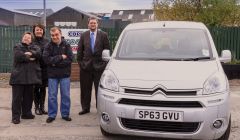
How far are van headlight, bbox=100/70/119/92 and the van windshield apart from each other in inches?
27.0

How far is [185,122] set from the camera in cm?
546

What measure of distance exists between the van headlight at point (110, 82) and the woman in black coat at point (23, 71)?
1864mm

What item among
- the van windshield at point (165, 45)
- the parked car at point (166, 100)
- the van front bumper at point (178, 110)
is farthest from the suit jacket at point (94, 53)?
the van front bumper at point (178, 110)

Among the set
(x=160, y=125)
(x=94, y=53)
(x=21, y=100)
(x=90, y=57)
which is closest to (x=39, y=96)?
(x=21, y=100)

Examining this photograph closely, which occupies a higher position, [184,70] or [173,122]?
[184,70]

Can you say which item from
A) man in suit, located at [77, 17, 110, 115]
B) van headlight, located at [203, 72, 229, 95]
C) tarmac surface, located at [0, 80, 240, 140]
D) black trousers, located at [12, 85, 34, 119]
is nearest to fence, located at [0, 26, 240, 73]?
tarmac surface, located at [0, 80, 240, 140]

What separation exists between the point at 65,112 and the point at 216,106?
308 centimetres

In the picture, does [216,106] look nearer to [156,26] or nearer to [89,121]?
[156,26]

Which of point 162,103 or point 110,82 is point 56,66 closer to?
point 110,82

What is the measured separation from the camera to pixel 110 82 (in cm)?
595

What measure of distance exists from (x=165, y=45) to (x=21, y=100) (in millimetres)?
2655

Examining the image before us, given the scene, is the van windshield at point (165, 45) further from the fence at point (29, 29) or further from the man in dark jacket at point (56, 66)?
the fence at point (29, 29)

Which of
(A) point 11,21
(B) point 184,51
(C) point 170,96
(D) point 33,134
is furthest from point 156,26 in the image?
(A) point 11,21

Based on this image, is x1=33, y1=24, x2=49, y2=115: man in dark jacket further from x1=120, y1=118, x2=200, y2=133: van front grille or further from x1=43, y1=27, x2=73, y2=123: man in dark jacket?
x1=120, y1=118, x2=200, y2=133: van front grille
